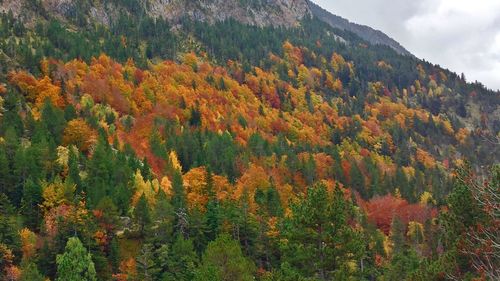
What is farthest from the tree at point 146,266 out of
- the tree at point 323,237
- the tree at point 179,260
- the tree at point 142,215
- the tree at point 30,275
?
the tree at point 323,237

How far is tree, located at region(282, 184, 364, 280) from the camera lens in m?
36.5

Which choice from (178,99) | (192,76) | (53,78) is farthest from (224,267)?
(192,76)

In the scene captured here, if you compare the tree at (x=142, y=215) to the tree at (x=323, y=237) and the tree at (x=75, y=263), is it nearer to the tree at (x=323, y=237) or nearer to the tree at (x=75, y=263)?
the tree at (x=75, y=263)

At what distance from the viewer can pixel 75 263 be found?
62.3 metres

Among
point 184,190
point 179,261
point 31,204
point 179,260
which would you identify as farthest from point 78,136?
point 179,261

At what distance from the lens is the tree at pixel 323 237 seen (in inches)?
1436

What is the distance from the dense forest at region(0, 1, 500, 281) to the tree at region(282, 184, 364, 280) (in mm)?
103

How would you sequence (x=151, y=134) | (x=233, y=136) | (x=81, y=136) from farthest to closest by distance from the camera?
(x=233, y=136) < (x=151, y=134) < (x=81, y=136)

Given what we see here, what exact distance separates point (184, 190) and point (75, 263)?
105 feet

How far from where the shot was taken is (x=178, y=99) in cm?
16838

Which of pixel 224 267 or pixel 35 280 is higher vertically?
pixel 224 267

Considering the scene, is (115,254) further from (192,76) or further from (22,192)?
(192,76)

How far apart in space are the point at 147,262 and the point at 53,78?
85355mm

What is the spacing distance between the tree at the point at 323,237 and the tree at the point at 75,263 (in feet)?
111
